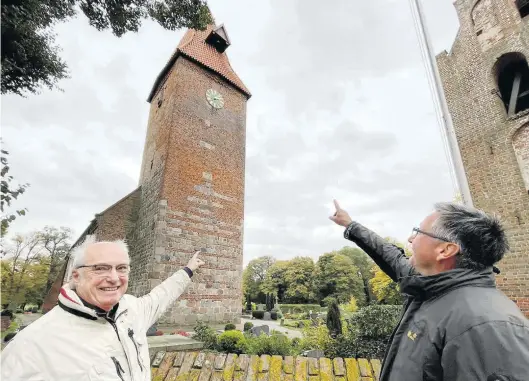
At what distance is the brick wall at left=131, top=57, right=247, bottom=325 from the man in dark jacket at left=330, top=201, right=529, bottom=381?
1034 centimetres

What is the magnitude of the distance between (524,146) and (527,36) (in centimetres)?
390

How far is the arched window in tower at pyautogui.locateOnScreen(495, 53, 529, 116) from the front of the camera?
9.67 meters

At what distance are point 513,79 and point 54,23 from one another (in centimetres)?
1482

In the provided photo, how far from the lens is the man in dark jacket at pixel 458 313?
1.09 m

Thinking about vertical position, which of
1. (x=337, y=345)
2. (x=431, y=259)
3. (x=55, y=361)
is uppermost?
(x=431, y=259)

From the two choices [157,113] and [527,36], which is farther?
[157,113]

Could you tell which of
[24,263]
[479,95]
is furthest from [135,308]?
[24,263]

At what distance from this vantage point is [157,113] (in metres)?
14.8

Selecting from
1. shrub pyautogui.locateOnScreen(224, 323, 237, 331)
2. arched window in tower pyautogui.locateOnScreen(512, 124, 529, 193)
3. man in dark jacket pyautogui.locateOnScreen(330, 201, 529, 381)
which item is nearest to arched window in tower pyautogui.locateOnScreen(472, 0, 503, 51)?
arched window in tower pyautogui.locateOnScreen(512, 124, 529, 193)

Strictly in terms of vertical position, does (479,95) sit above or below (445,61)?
below

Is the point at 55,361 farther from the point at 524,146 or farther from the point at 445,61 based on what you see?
the point at 445,61

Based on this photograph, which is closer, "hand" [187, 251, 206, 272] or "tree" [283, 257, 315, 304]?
"hand" [187, 251, 206, 272]

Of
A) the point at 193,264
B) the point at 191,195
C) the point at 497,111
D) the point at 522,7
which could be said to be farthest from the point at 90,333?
the point at 522,7

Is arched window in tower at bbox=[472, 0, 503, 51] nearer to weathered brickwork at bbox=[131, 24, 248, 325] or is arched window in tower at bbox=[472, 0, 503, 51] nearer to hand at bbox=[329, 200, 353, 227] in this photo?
weathered brickwork at bbox=[131, 24, 248, 325]
